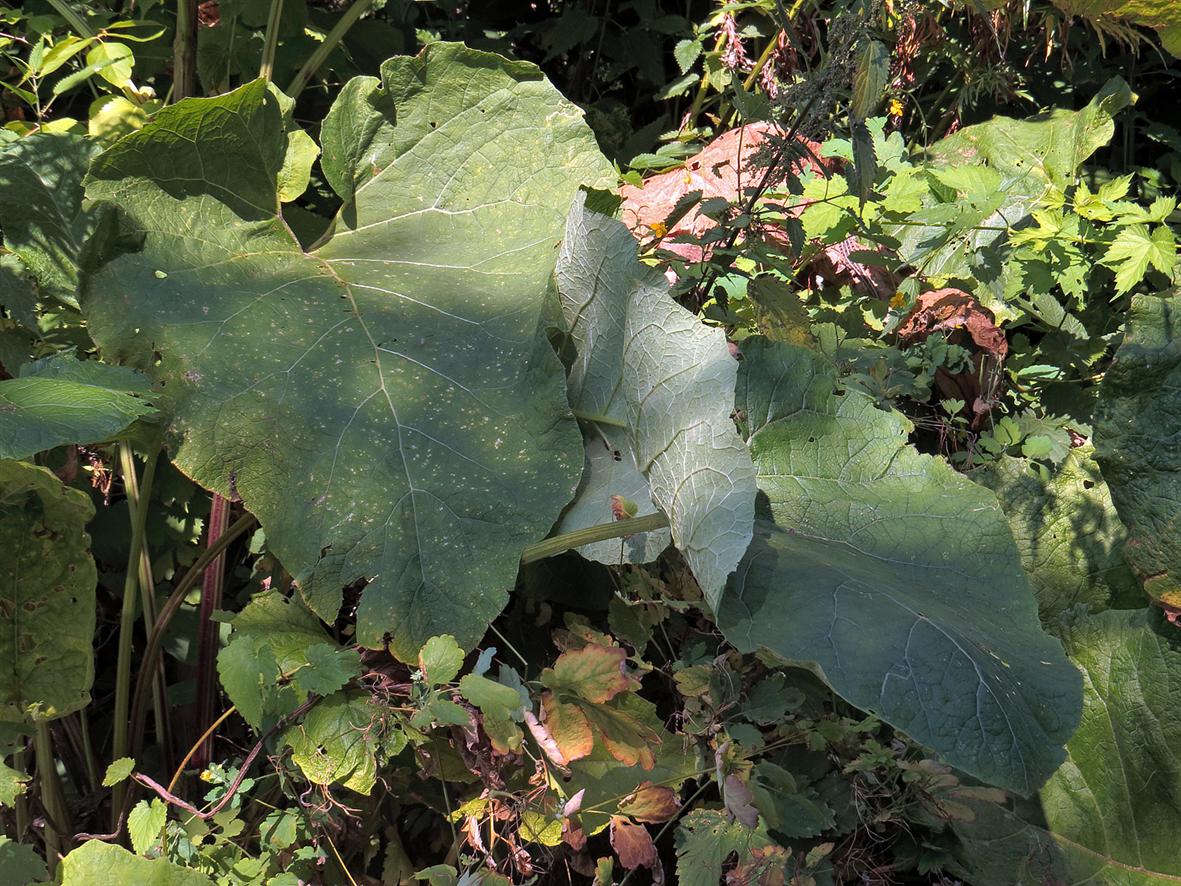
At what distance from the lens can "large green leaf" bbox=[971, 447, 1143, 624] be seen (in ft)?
6.00

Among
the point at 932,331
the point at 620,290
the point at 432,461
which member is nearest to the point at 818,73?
the point at 620,290

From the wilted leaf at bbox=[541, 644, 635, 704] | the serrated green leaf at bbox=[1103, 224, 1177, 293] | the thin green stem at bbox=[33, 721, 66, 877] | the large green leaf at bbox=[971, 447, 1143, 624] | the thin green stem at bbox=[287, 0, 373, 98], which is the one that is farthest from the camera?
the serrated green leaf at bbox=[1103, 224, 1177, 293]

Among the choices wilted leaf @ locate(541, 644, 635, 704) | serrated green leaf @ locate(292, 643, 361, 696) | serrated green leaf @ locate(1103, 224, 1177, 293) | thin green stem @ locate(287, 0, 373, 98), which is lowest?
wilted leaf @ locate(541, 644, 635, 704)

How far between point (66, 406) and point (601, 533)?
0.64 metres

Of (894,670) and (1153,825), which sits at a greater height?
(894,670)

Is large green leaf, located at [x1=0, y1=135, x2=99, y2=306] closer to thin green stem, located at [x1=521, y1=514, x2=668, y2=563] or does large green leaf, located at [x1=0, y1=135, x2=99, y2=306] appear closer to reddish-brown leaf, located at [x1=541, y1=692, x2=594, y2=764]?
thin green stem, located at [x1=521, y1=514, x2=668, y2=563]

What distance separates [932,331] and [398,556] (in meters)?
1.38

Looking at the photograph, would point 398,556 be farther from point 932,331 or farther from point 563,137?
point 932,331

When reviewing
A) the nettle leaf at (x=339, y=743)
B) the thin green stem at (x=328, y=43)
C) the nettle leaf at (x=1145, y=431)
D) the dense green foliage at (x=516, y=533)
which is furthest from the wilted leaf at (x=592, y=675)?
the thin green stem at (x=328, y=43)

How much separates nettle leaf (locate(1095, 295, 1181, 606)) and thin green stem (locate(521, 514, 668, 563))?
77 cm

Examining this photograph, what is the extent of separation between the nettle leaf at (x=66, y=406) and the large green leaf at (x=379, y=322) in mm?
152

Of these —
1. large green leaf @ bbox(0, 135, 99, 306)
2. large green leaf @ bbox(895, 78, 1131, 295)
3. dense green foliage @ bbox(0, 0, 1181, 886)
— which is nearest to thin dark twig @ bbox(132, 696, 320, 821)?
dense green foliage @ bbox(0, 0, 1181, 886)

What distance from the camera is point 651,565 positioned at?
1.68 meters

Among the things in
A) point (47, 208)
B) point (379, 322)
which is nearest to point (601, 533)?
point (379, 322)
